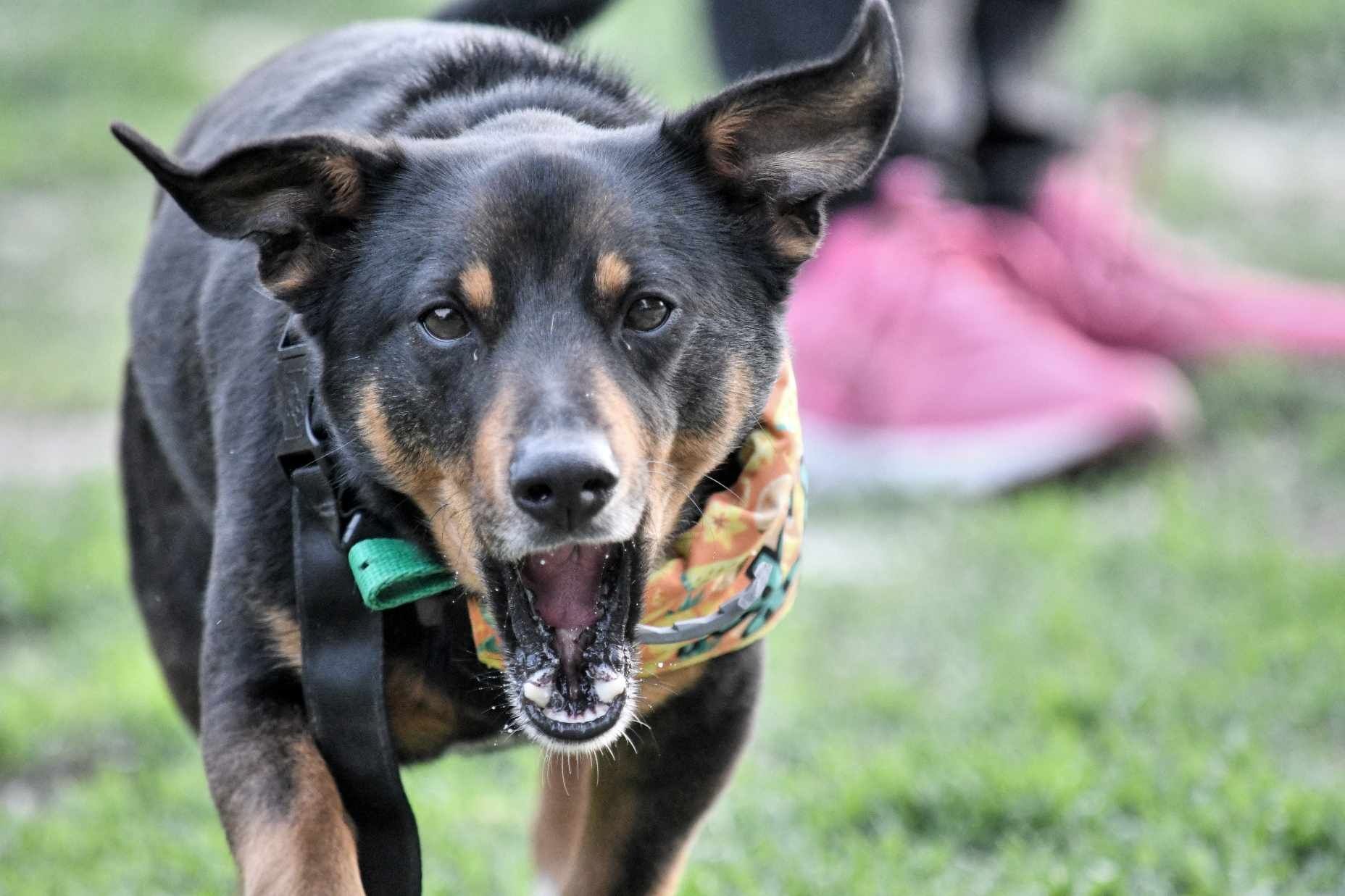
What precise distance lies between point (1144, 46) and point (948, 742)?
29.2 ft

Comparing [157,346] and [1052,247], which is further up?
[157,346]

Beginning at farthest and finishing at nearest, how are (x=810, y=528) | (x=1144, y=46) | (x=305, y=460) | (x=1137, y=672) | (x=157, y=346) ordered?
1. (x=1144, y=46)
2. (x=810, y=528)
3. (x=1137, y=672)
4. (x=157, y=346)
5. (x=305, y=460)

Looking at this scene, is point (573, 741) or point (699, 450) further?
point (699, 450)

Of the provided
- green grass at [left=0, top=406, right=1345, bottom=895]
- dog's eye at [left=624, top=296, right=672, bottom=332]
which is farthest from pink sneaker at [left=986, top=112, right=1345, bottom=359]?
dog's eye at [left=624, top=296, right=672, bottom=332]

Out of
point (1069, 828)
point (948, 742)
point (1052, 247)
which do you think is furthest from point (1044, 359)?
point (1069, 828)

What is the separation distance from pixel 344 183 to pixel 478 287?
0.32 metres

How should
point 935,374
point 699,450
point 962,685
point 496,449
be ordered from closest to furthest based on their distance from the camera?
point 496,449, point 699,450, point 962,685, point 935,374

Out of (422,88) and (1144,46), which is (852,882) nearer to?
(422,88)

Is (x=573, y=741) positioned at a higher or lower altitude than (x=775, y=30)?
higher

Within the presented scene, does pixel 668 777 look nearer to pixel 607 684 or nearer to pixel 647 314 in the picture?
pixel 607 684

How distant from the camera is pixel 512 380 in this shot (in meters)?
2.85

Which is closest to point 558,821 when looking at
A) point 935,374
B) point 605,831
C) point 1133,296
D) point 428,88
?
point 605,831

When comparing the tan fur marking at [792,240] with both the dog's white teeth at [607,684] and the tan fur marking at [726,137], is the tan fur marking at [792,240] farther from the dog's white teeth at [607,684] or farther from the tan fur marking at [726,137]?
the dog's white teeth at [607,684]

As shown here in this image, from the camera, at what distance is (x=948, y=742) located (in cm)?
475
